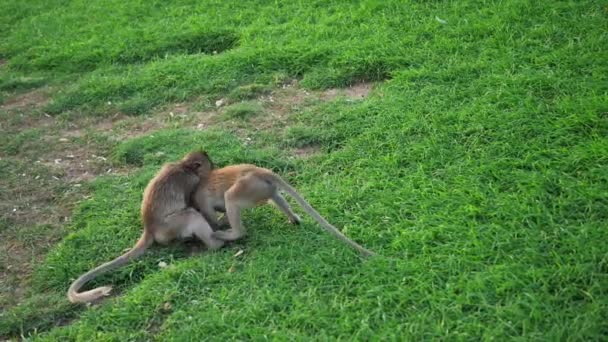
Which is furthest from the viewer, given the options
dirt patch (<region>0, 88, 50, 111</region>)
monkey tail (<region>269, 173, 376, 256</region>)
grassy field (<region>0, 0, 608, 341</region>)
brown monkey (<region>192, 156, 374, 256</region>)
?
dirt patch (<region>0, 88, 50, 111</region>)

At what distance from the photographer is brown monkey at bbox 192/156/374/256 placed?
196 inches

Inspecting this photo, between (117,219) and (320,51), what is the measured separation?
3.46 metres

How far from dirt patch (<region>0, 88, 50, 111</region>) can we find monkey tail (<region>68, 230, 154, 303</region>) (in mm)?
3998

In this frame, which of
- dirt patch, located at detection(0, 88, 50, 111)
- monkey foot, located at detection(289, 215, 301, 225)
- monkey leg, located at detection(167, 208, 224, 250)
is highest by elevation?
monkey leg, located at detection(167, 208, 224, 250)

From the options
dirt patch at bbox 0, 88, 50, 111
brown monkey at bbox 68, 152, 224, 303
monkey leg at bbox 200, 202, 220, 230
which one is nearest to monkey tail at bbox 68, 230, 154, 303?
brown monkey at bbox 68, 152, 224, 303

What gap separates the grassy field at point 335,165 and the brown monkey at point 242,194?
0.17 meters

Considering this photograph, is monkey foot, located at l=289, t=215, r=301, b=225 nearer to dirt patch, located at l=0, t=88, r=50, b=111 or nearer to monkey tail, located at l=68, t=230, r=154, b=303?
monkey tail, located at l=68, t=230, r=154, b=303

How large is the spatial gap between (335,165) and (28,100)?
4.72 metres

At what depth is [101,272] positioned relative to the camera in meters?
4.93

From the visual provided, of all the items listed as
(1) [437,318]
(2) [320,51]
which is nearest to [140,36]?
(2) [320,51]

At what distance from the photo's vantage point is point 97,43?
9672 mm

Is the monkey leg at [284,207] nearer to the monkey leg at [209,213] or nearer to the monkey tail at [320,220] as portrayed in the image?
the monkey tail at [320,220]

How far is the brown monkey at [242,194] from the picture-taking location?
4988 millimetres

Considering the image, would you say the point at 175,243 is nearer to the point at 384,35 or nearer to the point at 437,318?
the point at 437,318
